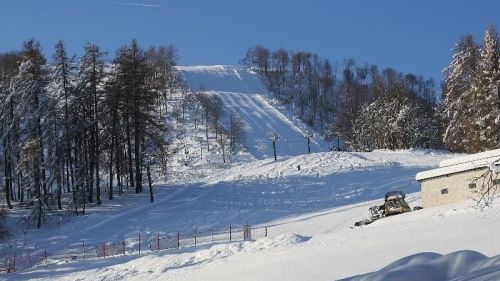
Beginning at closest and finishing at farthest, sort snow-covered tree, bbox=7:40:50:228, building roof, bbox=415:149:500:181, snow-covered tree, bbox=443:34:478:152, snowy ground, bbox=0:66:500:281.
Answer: snowy ground, bbox=0:66:500:281
building roof, bbox=415:149:500:181
snow-covered tree, bbox=7:40:50:228
snow-covered tree, bbox=443:34:478:152

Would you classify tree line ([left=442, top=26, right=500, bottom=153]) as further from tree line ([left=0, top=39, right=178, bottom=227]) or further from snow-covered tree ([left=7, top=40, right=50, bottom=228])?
snow-covered tree ([left=7, top=40, right=50, bottom=228])

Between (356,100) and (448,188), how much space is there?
111770mm

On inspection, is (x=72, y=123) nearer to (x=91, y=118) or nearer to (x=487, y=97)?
(x=91, y=118)

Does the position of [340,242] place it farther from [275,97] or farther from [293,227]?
[275,97]

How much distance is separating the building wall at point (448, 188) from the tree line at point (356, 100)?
42.5 meters

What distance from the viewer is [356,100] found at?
467ft

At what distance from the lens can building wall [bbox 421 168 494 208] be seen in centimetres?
3092

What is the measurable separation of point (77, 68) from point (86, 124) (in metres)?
4.28

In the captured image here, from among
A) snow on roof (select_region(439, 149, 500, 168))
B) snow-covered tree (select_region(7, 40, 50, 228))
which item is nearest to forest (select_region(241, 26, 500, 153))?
snow on roof (select_region(439, 149, 500, 168))

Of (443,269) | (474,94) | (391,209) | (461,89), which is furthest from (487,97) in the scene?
(443,269)

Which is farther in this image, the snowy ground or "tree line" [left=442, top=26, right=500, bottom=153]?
"tree line" [left=442, top=26, right=500, bottom=153]

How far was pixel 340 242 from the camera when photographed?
20.5 m

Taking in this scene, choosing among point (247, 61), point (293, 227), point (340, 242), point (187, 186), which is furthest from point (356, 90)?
point (340, 242)

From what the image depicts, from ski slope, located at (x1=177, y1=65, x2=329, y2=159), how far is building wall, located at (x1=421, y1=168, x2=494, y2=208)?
6702 centimetres
